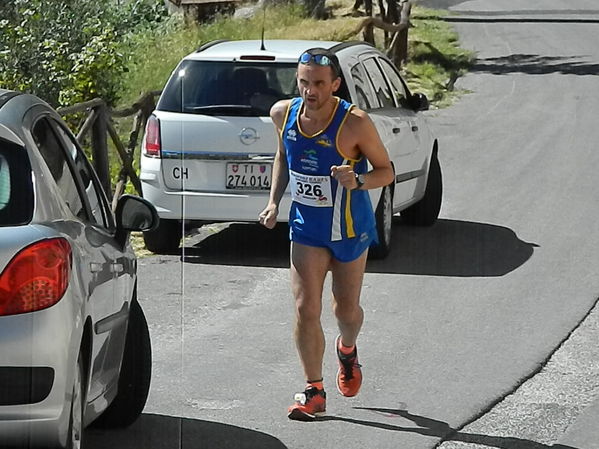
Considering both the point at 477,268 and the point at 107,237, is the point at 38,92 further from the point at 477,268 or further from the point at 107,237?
the point at 107,237

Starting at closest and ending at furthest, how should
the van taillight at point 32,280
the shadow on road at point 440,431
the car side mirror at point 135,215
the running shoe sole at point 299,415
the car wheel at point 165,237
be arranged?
the van taillight at point 32,280
the car side mirror at point 135,215
the shadow on road at point 440,431
the running shoe sole at point 299,415
the car wheel at point 165,237

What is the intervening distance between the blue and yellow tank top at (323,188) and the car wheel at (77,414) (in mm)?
2190

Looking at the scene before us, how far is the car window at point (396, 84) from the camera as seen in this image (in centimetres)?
1323

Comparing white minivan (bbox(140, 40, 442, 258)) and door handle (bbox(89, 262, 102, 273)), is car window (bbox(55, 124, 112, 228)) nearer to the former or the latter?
door handle (bbox(89, 262, 102, 273))

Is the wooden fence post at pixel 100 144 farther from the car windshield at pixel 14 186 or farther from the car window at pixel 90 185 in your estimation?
the car windshield at pixel 14 186

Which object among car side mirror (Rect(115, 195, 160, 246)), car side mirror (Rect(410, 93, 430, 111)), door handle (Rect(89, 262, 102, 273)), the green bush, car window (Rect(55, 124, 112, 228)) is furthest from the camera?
the green bush

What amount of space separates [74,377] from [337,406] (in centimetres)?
269

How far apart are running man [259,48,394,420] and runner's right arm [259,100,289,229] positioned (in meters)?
0.01

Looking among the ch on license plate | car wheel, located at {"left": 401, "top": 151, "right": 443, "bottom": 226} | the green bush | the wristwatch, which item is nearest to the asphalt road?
car wheel, located at {"left": 401, "top": 151, "right": 443, "bottom": 226}

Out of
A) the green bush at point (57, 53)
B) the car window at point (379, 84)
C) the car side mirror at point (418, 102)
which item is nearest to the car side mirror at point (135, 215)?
the car window at point (379, 84)

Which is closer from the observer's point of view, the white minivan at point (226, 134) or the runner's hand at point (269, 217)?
the runner's hand at point (269, 217)

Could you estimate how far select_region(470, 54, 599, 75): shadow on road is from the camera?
30000 millimetres

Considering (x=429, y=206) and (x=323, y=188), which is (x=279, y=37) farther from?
(x=323, y=188)

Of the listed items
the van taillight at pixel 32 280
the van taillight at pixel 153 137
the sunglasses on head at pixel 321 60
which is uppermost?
the sunglasses on head at pixel 321 60
